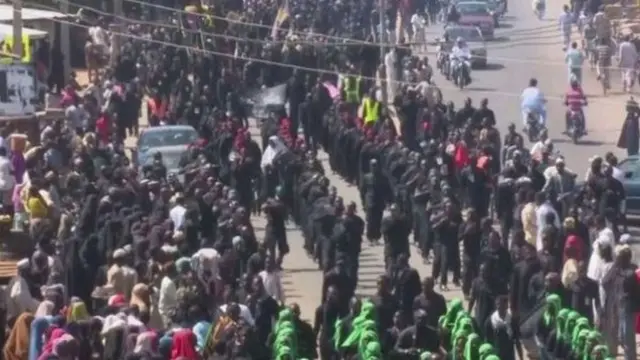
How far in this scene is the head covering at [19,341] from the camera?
2677 cm

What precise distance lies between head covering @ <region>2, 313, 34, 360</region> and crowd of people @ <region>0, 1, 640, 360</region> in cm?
2

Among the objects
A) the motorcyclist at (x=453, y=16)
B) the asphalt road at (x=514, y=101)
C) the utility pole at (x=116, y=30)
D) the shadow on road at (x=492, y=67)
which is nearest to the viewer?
the asphalt road at (x=514, y=101)

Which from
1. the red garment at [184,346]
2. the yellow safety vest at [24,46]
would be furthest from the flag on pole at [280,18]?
the red garment at [184,346]

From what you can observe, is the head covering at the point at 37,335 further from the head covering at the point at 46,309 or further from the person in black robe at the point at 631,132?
the person in black robe at the point at 631,132

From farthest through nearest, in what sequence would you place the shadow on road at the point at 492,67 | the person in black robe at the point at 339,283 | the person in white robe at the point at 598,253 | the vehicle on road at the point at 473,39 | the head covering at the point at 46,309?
the shadow on road at the point at 492,67, the vehicle on road at the point at 473,39, the person in white robe at the point at 598,253, the person in black robe at the point at 339,283, the head covering at the point at 46,309

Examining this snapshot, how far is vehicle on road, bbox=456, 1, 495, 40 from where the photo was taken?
64250mm

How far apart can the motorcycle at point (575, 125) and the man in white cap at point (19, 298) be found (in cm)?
2005

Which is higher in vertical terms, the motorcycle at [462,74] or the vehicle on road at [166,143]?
the vehicle on road at [166,143]

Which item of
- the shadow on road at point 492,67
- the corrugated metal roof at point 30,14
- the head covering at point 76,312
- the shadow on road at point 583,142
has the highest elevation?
the corrugated metal roof at point 30,14

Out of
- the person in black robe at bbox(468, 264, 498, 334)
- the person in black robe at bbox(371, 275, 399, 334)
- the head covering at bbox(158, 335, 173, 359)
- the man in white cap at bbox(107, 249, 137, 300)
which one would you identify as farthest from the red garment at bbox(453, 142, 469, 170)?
the head covering at bbox(158, 335, 173, 359)

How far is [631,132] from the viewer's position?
4450cm

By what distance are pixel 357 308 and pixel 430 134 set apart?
552 inches

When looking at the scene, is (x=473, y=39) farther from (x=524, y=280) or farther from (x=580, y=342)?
(x=580, y=342)

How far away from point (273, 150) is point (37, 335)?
1279cm
